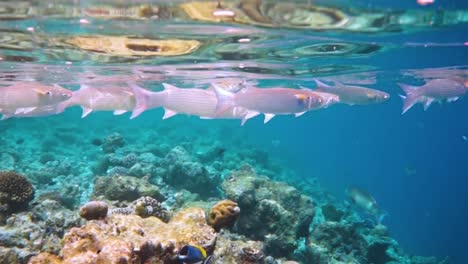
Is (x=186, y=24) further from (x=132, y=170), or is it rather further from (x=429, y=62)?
(x=429, y=62)

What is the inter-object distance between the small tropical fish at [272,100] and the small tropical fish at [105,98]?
4832 millimetres

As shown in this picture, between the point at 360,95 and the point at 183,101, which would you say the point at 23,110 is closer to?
the point at 183,101

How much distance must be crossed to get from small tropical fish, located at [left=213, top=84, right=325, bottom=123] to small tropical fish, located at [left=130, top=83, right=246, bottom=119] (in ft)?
1.74

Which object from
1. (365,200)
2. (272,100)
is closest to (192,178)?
(272,100)

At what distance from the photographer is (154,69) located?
20.3 meters

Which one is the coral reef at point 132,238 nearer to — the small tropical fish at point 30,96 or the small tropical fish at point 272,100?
the small tropical fish at point 272,100

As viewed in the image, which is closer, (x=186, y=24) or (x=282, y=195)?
(x=186, y=24)

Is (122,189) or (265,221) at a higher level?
(122,189)

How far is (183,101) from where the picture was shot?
10719 mm

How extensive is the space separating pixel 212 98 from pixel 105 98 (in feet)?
17.9

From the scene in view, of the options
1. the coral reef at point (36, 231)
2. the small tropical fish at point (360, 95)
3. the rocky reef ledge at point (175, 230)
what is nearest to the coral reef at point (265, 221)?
the rocky reef ledge at point (175, 230)

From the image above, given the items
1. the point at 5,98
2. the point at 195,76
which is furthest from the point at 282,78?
the point at 5,98

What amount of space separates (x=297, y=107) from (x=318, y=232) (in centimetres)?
447

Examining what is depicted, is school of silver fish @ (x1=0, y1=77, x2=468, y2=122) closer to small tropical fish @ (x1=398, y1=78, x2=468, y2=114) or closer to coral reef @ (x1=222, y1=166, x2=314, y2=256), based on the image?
small tropical fish @ (x1=398, y1=78, x2=468, y2=114)
